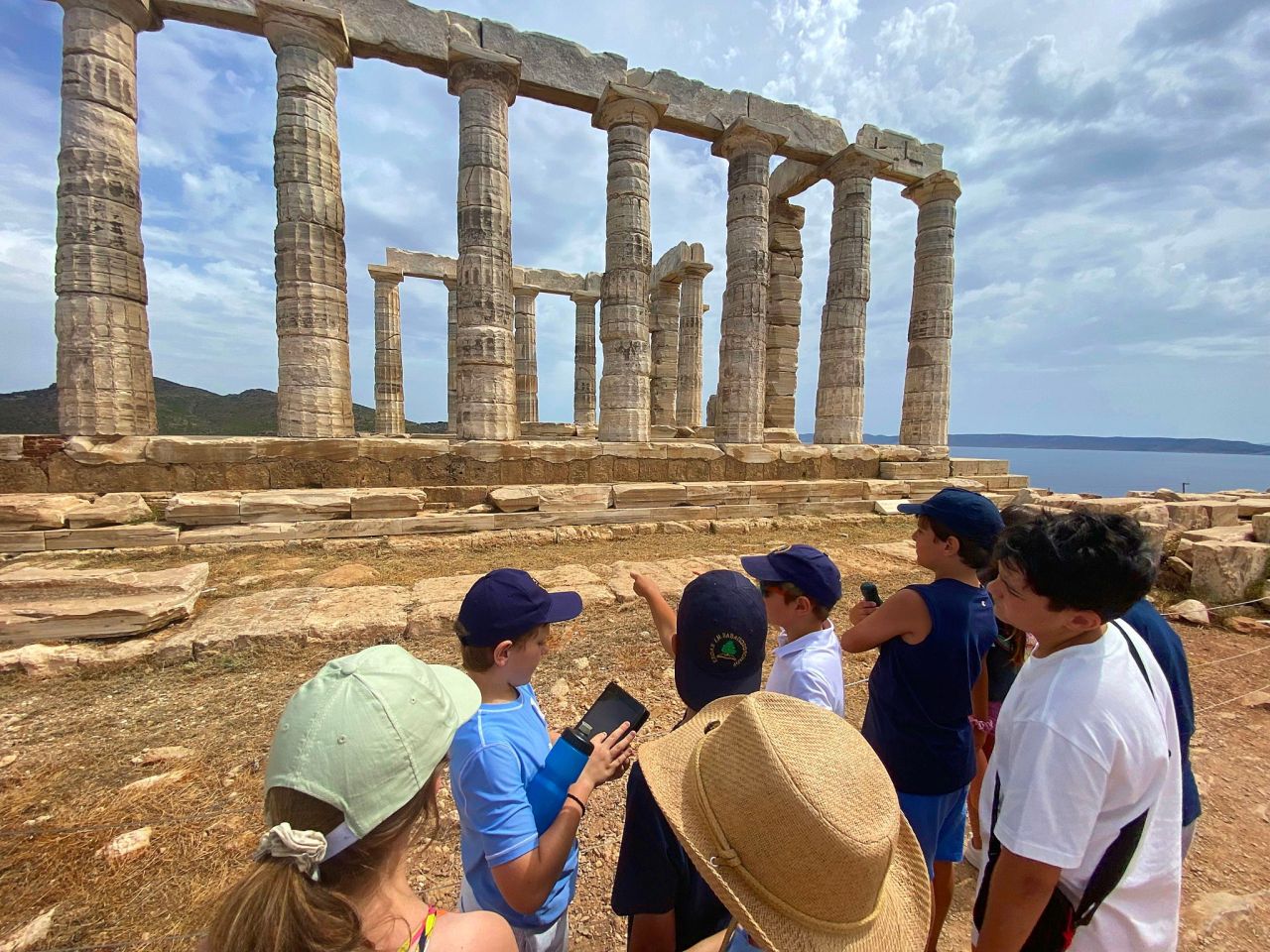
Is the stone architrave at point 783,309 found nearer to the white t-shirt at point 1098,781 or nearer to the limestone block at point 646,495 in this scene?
the limestone block at point 646,495

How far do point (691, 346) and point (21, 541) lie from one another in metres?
17.6

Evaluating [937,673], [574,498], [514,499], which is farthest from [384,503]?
[937,673]

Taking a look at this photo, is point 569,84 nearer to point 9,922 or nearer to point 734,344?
point 734,344

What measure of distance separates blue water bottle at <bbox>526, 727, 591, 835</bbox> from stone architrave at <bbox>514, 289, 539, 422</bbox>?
1995 centimetres

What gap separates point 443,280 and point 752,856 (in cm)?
2041

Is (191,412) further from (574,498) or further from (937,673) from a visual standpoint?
(937,673)

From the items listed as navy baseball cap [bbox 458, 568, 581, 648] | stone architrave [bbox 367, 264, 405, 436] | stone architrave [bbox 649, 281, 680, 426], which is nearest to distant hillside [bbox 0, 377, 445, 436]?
stone architrave [bbox 367, 264, 405, 436]

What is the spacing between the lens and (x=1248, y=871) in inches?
102

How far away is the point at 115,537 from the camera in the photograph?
7.27 m

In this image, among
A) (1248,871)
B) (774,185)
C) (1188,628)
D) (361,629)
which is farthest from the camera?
(774,185)

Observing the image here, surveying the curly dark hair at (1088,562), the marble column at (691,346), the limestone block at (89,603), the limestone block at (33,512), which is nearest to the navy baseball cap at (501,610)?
the curly dark hair at (1088,562)

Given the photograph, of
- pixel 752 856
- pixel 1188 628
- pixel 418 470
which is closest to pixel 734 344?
pixel 418 470

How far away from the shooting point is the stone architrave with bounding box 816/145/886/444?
1409cm

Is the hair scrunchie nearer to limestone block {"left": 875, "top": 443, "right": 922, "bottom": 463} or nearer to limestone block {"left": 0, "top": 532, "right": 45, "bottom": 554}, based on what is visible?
limestone block {"left": 0, "top": 532, "right": 45, "bottom": 554}
